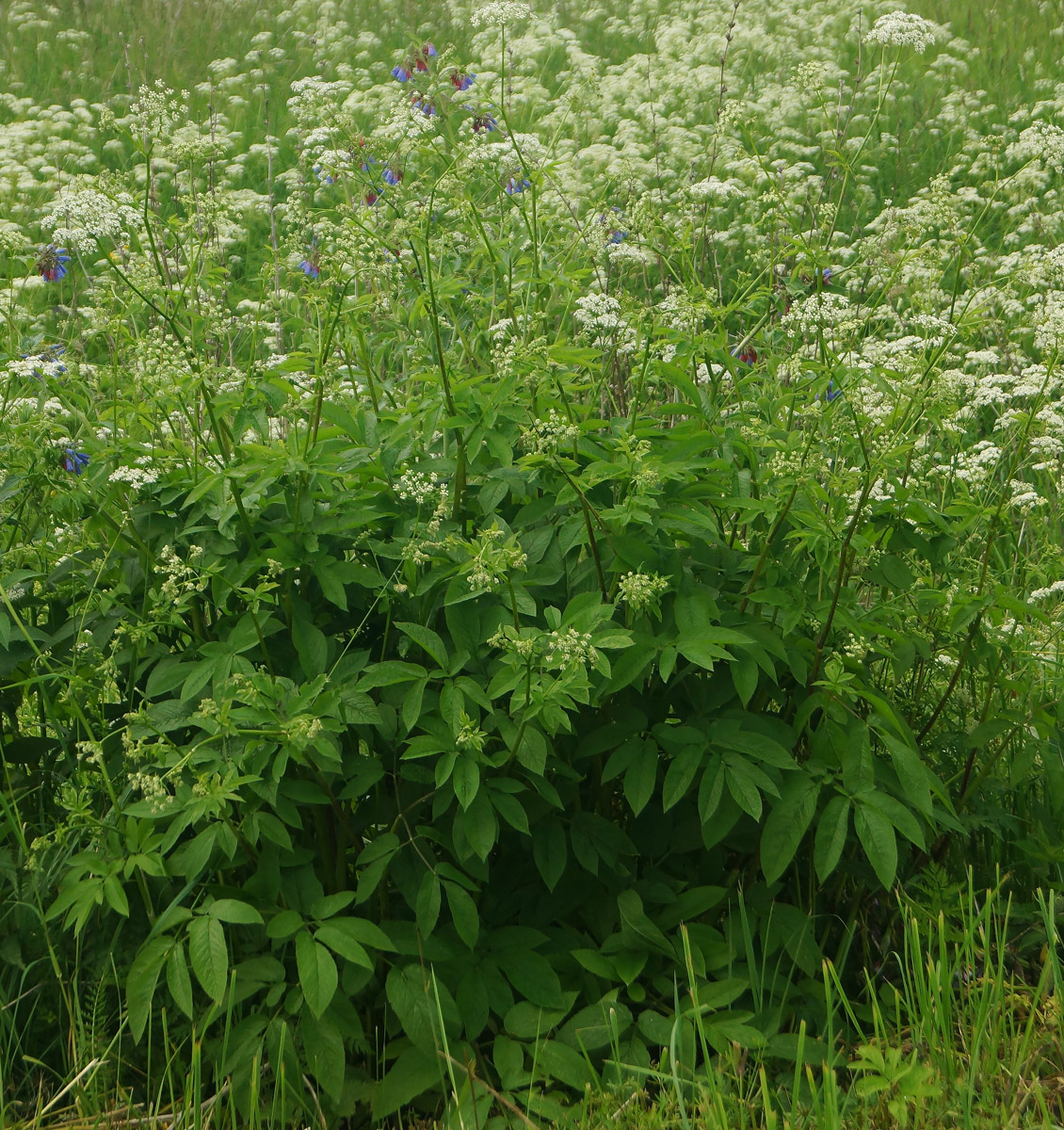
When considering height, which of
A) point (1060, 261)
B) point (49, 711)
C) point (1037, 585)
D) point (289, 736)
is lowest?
point (1037, 585)

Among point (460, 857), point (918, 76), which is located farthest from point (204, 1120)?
point (918, 76)

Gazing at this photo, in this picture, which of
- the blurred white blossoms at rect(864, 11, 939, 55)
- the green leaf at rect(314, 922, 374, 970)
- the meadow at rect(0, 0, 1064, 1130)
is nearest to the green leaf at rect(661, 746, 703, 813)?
the meadow at rect(0, 0, 1064, 1130)

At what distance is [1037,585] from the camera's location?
3.75m

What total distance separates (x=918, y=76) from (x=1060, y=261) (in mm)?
7087

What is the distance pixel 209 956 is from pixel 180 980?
0.20 feet

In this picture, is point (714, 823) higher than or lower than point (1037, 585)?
higher

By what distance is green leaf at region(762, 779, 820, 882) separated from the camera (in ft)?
7.38

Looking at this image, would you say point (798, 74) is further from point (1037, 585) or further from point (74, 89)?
point (74, 89)

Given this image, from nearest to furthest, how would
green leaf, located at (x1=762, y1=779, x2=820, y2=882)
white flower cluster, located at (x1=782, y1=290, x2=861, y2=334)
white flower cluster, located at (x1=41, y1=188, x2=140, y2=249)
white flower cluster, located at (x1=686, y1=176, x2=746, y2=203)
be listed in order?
green leaf, located at (x1=762, y1=779, x2=820, y2=882), white flower cluster, located at (x1=41, y1=188, x2=140, y2=249), white flower cluster, located at (x1=782, y1=290, x2=861, y2=334), white flower cluster, located at (x1=686, y1=176, x2=746, y2=203)

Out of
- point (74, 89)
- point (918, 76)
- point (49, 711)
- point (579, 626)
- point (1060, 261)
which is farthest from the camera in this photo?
point (74, 89)

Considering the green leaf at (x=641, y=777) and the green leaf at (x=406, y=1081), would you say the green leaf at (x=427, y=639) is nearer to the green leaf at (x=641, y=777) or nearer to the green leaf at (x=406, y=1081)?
the green leaf at (x=641, y=777)

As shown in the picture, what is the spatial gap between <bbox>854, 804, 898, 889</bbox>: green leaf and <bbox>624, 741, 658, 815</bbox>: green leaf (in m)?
0.39

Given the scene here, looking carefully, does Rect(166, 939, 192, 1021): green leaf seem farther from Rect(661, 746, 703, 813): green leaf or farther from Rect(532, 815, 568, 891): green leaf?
Rect(661, 746, 703, 813): green leaf

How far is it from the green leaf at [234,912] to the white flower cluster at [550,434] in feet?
3.11
